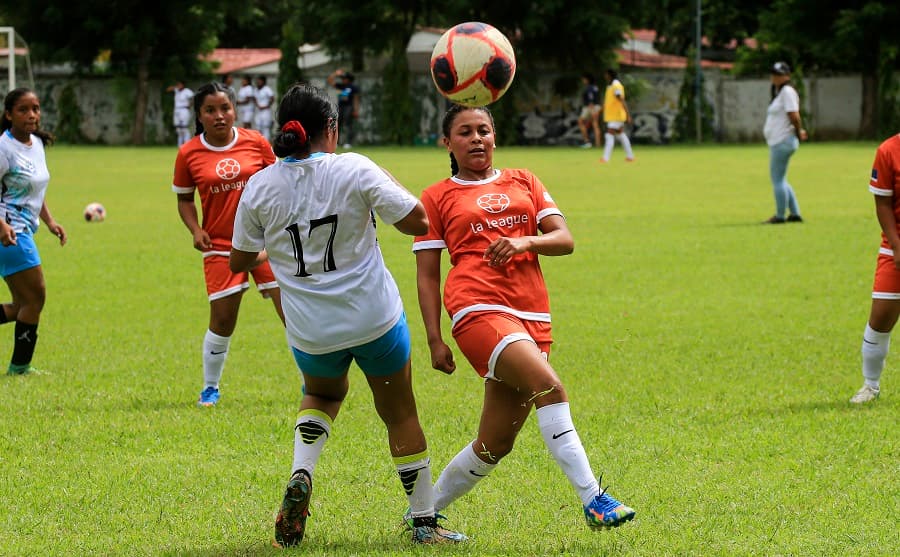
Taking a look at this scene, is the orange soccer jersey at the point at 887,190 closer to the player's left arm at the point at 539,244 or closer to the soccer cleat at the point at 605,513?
the player's left arm at the point at 539,244

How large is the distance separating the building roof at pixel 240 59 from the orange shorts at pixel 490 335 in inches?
1872

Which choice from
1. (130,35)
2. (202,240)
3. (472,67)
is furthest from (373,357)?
(130,35)

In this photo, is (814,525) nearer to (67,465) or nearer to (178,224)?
(67,465)

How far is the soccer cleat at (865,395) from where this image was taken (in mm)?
7574

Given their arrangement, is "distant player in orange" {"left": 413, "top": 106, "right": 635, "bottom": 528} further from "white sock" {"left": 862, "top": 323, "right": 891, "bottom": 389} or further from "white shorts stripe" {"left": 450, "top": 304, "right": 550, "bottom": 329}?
"white sock" {"left": 862, "top": 323, "right": 891, "bottom": 389}

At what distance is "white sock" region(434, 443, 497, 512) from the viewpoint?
520 centimetres

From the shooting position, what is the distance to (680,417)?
726 centimetres

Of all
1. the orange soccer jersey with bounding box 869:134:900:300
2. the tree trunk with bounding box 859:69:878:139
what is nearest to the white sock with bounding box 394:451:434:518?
the orange soccer jersey with bounding box 869:134:900:300

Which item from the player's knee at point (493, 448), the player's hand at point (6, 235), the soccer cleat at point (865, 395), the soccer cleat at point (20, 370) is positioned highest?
the player's hand at point (6, 235)

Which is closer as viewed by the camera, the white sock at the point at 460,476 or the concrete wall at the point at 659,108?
the white sock at the point at 460,476

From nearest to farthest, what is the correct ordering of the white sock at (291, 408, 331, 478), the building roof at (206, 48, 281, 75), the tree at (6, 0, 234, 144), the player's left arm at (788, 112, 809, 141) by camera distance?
the white sock at (291, 408, 331, 478) → the player's left arm at (788, 112, 809, 141) → the tree at (6, 0, 234, 144) → the building roof at (206, 48, 281, 75)

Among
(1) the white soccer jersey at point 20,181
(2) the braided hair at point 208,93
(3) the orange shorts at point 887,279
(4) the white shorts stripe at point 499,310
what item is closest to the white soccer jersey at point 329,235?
(4) the white shorts stripe at point 499,310

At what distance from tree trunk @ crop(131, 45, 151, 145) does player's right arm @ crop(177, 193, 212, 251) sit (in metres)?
41.3

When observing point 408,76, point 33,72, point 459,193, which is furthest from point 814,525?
point 33,72
